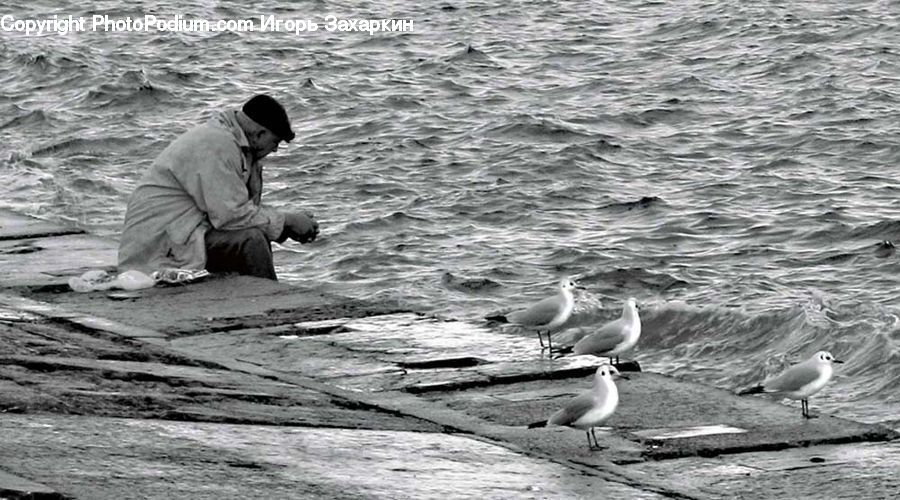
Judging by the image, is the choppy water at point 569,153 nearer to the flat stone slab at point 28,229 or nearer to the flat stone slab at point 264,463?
the flat stone slab at point 28,229

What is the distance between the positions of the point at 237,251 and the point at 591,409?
4.26 metres

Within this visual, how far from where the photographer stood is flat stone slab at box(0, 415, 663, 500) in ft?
20.7

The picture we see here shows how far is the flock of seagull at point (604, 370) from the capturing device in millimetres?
7477

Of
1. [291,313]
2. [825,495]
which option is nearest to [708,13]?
[291,313]

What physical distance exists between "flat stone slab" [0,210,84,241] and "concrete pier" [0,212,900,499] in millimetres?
2265

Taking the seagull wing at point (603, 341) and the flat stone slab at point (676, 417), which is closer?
the flat stone slab at point (676, 417)

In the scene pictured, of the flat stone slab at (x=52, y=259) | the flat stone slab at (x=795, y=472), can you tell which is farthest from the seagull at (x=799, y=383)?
the flat stone slab at (x=52, y=259)

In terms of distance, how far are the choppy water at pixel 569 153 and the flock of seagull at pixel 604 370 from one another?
80.5 inches

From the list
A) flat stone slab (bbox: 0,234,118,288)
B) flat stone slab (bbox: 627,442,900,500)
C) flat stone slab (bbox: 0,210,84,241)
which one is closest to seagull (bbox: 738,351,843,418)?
flat stone slab (bbox: 627,442,900,500)

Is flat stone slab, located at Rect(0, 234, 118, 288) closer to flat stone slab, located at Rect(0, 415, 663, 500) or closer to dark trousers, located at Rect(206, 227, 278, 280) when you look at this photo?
dark trousers, located at Rect(206, 227, 278, 280)

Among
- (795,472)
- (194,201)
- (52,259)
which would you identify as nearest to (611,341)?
(795,472)

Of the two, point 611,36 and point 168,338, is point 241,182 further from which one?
point 611,36

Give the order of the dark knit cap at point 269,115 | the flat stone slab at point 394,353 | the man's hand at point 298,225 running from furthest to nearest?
the man's hand at point 298,225
the dark knit cap at point 269,115
the flat stone slab at point 394,353

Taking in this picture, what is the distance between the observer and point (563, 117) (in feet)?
A: 76.6
